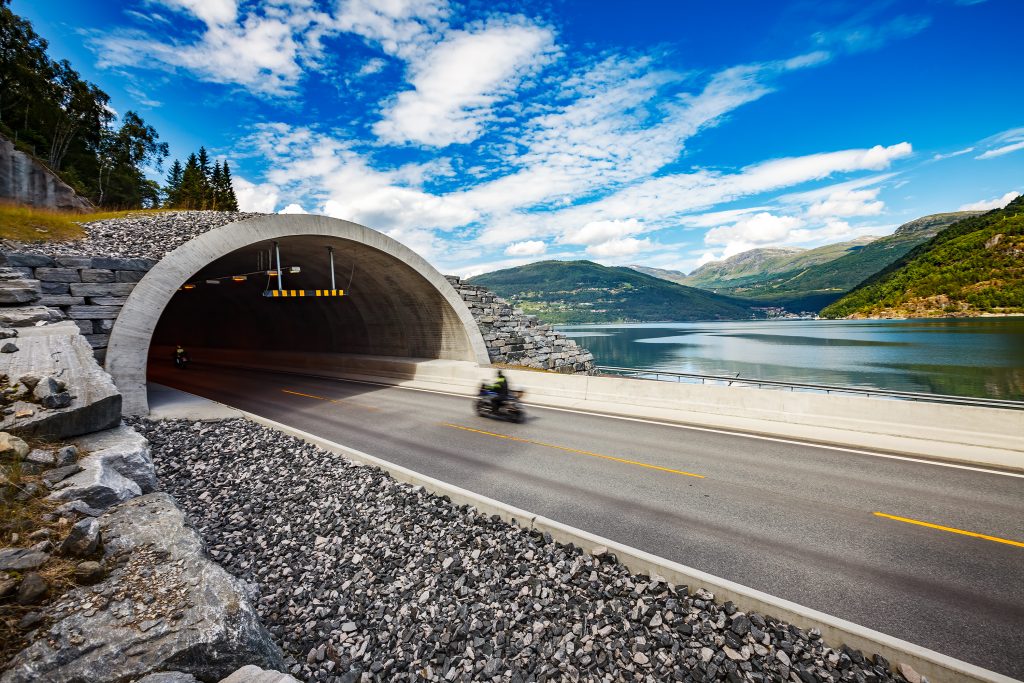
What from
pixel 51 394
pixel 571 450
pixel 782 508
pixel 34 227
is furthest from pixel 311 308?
pixel 782 508

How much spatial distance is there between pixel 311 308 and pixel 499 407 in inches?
785

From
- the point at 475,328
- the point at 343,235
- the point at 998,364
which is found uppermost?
the point at 343,235

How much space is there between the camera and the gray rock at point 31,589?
3.50 m

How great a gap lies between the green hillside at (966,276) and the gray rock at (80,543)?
569 feet

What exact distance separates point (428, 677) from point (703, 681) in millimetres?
2967

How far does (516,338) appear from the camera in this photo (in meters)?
29.2

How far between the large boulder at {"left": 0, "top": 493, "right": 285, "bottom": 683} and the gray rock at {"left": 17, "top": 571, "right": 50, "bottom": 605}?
0.14 m

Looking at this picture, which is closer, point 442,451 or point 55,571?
point 55,571

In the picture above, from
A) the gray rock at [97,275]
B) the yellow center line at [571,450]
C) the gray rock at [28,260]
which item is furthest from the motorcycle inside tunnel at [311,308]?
the yellow center line at [571,450]

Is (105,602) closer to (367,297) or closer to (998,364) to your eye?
(367,297)

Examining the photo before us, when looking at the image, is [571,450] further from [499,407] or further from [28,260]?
[28,260]

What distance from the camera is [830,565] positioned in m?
6.28

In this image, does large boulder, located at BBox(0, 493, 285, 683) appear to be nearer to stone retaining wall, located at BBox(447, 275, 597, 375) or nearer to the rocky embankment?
the rocky embankment

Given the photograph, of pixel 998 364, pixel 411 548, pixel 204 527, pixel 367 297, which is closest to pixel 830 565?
pixel 411 548
